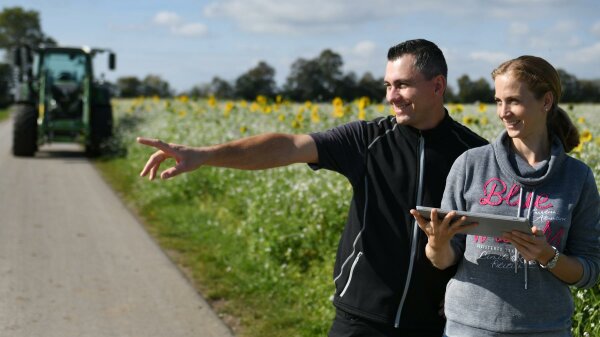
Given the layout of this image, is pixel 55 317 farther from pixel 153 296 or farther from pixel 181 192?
pixel 181 192

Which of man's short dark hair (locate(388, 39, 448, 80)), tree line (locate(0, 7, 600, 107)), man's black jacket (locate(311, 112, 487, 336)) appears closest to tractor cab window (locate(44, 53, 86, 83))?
tree line (locate(0, 7, 600, 107))

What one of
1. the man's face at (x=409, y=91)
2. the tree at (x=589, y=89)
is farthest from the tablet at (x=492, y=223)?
the tree at (x=589, y=89)

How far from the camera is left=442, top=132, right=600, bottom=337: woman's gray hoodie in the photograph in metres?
2.50

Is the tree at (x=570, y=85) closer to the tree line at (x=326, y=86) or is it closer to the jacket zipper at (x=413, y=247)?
the tree line at (x=326, y=86)

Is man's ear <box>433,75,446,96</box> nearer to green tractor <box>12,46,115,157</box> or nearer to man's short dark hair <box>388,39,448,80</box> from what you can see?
man's short dark hair <box>388,39,448,80</box>

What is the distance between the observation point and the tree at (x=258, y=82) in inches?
436

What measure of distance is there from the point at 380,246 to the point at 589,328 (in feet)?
4.32

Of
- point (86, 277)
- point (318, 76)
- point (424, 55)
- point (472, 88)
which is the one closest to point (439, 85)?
point (424, 55)

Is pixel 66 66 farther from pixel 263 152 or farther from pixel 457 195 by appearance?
pixel 457 195

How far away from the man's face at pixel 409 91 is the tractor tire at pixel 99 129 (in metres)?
15.4

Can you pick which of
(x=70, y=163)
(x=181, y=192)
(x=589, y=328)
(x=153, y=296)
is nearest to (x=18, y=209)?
(x=181, y=192)

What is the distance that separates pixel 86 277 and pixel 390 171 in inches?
176

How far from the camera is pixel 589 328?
378 cm

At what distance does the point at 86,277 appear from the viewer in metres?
6.94
